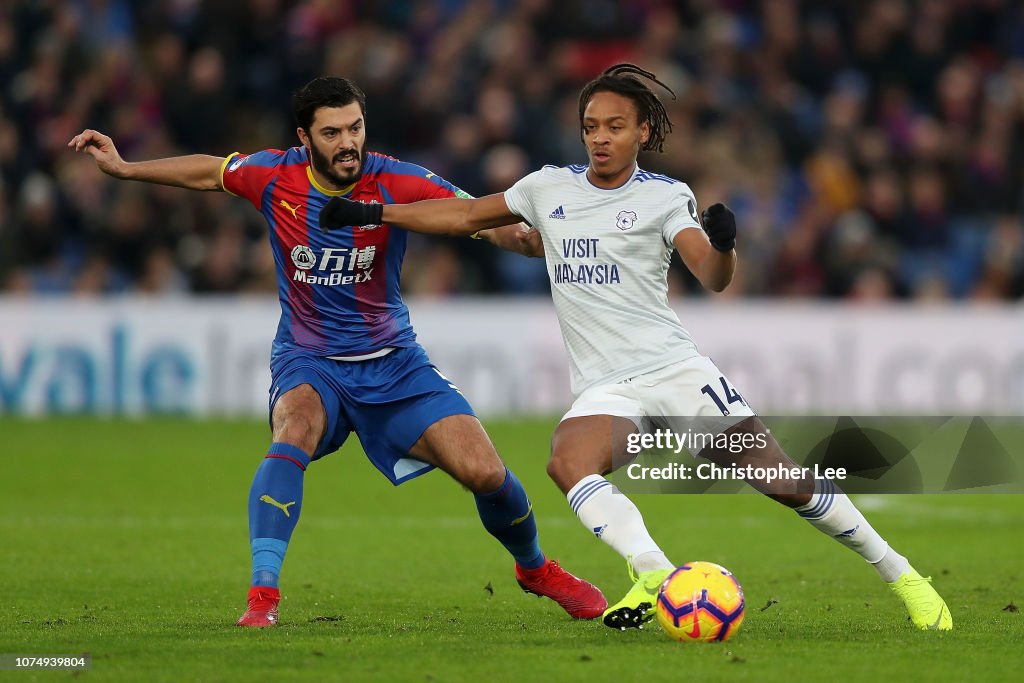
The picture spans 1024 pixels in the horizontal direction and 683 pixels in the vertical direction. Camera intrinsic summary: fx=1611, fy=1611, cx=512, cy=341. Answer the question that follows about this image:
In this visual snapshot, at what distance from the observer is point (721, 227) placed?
233 inches

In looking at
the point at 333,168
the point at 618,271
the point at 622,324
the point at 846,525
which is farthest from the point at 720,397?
the point at 333,168

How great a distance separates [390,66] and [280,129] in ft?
4.83

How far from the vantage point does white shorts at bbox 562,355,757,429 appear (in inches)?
253

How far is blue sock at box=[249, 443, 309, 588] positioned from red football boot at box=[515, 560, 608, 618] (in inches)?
47.7

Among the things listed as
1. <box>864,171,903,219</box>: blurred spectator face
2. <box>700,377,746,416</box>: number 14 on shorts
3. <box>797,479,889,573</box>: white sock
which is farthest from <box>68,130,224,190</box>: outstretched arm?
<box>864,171,903,219</box>: blurred spectator face

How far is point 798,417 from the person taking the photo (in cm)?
1639

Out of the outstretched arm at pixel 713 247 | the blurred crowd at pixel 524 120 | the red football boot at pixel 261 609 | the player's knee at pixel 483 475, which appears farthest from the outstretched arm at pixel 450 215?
the blurred crowd at pixel 524 120

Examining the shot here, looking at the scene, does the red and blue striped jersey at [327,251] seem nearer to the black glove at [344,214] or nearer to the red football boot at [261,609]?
the black glove at [344,214]

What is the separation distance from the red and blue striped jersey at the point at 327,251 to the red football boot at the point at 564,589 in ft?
3.96

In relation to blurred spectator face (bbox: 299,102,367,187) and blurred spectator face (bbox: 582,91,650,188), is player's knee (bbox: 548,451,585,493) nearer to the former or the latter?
blurred spectator face (bbox: 582,91,650,188)

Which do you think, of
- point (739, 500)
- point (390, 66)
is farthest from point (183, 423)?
point (739, 500)

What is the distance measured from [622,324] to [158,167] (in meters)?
2.27

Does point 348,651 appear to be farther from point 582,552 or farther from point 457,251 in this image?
point 457,251

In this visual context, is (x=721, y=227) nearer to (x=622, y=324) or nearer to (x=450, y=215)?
(x=622, y=324)
